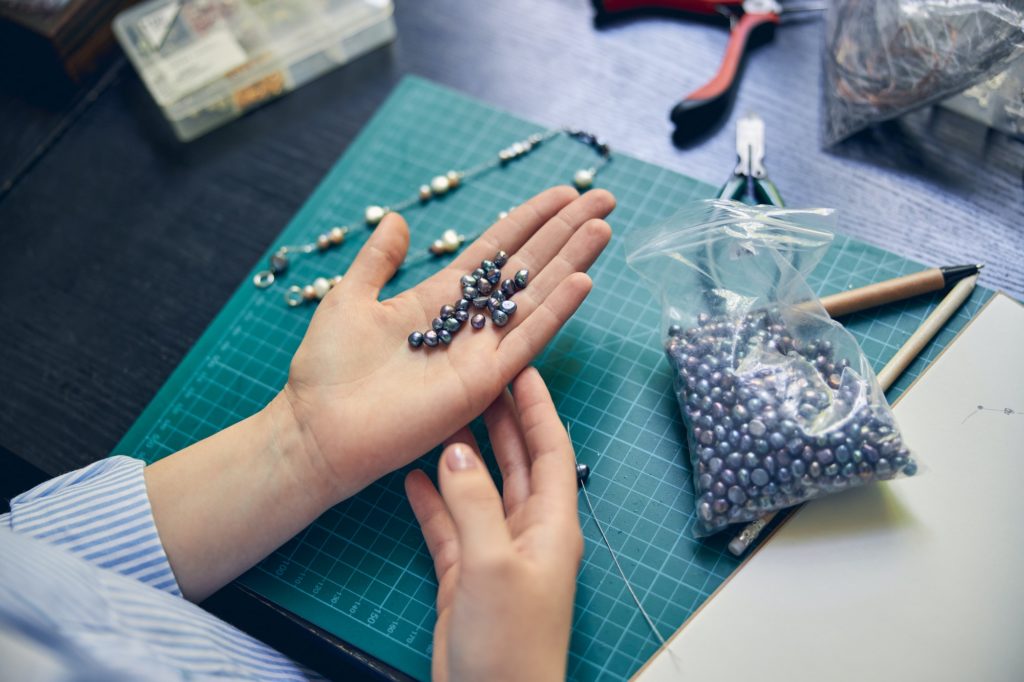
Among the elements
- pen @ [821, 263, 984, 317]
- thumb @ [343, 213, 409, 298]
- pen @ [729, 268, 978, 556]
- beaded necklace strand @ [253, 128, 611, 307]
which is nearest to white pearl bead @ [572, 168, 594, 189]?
beaded necklace strand @ [253, 128, 611, 307]

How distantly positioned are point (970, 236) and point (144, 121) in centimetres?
157

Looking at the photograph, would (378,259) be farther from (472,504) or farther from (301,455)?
(472,504)

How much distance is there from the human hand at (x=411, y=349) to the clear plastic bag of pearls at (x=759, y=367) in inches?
5.1

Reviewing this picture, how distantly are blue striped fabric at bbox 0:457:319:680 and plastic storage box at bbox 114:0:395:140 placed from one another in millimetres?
733

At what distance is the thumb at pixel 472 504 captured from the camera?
86 cm

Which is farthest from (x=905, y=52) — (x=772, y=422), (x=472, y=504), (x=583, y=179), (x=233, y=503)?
(x=233, y=503)

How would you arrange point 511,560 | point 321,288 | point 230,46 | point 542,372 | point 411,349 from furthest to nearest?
1. point 230,46
2. point 321,288
3. point 542,372
4. point 411,349
5. point 511,560

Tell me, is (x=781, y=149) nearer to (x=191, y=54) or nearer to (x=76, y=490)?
(x=191, y=54)

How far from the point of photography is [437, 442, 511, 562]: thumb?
0.86 meters

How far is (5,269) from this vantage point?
1.40 m

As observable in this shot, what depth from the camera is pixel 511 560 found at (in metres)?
0.85

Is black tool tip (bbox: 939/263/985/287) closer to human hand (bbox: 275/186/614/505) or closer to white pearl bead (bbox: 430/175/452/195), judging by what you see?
human hand (bbox: 275/186/614/505)

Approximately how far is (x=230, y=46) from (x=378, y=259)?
2.08ft

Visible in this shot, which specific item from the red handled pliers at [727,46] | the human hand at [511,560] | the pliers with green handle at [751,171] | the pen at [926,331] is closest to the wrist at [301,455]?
the human hand at [511,560]
